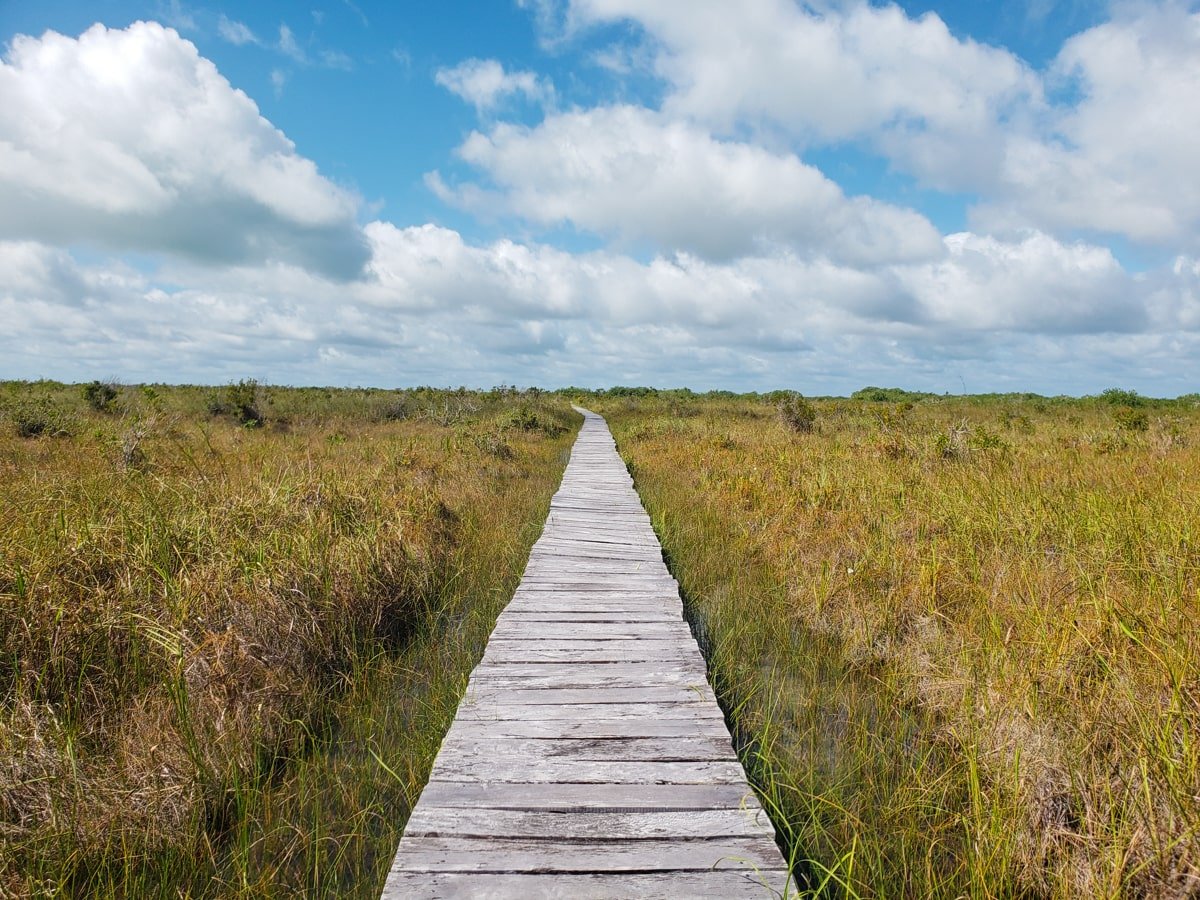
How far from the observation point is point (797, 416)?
1756 cm

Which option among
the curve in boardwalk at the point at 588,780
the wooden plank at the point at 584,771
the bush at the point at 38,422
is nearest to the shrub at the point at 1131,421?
the curve in boardwalk at the point at 588,780

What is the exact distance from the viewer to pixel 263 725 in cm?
296

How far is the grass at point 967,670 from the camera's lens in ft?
6.63

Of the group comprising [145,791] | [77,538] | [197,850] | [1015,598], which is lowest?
[197,850]

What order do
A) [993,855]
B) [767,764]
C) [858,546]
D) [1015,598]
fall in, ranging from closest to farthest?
[993,855] < [767,764] < [1015,598] < [858,546]

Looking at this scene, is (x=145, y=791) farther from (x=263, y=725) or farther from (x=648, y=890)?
(x=648, y=890)

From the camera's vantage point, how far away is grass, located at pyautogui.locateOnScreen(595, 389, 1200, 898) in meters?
2.02

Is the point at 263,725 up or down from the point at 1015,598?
down

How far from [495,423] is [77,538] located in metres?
14.0

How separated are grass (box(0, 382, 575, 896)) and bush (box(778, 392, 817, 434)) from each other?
41.7ft

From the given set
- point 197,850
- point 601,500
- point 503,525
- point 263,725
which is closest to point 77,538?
point 263,725

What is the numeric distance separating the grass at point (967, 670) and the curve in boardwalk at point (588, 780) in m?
0.29

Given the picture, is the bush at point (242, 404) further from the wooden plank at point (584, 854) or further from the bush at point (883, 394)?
the bush at point (883, 394)

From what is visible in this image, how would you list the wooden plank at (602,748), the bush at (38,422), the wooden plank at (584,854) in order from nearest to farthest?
the wooden plank at (584,854)
the wooden plank at (602,748)
the bush at (38,422)
